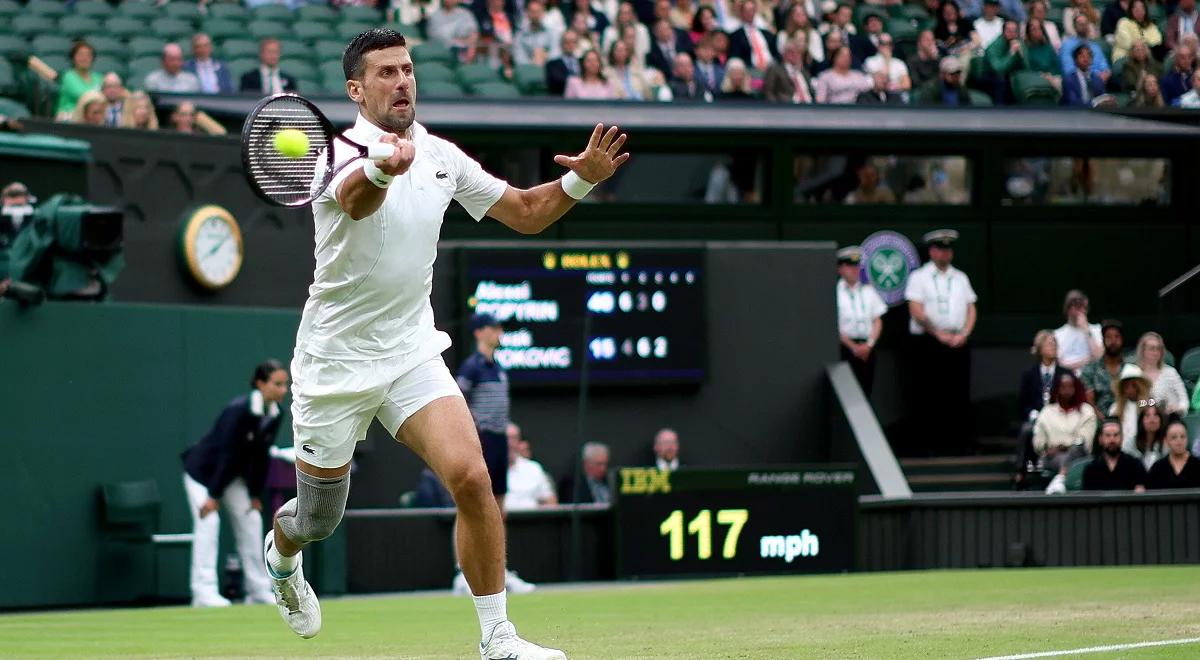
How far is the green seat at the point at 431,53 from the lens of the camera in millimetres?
19469

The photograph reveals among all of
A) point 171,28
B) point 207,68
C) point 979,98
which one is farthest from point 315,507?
point 979,98

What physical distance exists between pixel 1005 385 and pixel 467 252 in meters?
6.07

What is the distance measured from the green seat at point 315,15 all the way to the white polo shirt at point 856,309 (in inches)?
227

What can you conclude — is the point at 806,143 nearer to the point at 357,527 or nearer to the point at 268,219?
the point at 268,219

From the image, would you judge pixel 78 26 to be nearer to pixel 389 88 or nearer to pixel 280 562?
pixel 280 562

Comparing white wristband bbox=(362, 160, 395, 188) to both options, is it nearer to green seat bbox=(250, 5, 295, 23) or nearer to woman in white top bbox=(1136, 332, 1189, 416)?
woman in white top bbox=(1136, 332, 1189, 416)

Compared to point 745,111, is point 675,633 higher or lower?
lower

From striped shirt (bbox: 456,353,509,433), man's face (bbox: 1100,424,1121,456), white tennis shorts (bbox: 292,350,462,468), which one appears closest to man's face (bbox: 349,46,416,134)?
white tennis shorts (bbox: 292,350,462,468)

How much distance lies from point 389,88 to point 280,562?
1.97m

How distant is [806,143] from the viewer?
19906 millimetres

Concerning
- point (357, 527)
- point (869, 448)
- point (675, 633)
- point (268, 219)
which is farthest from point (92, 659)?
point (869, 448)

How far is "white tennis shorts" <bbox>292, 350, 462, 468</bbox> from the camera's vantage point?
22.4 feet

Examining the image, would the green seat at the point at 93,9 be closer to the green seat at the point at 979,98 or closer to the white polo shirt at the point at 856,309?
the white polo shirt at the point at 856,309

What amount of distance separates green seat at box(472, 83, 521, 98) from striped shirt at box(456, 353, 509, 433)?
6.03 meters
